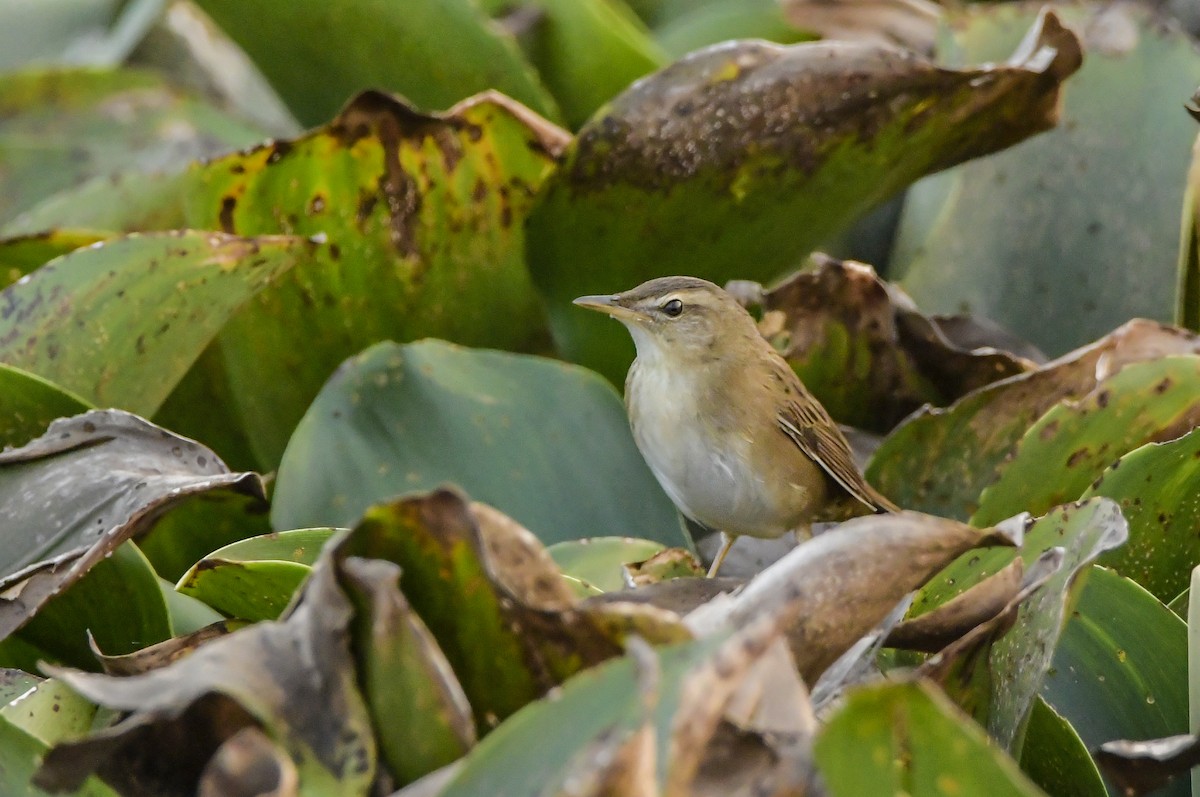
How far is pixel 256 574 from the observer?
67.3 inches

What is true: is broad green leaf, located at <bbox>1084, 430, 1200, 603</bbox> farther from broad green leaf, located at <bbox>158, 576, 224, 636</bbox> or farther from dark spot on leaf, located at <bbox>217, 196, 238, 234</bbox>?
dark spot on leaf, located at <bbox>217, 196, 238, 234</bbox>

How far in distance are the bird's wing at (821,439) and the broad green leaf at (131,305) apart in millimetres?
867

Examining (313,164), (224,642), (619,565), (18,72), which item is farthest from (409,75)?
(224,642)

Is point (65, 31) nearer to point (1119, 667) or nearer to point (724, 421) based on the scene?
point (724, 421)

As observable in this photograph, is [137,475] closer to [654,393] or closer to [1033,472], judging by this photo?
[654,393]

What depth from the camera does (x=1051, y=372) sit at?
7.15ft

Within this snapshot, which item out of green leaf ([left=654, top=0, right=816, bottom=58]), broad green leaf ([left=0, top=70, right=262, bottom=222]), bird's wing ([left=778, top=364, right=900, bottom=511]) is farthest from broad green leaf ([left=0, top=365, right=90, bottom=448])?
green leaf ([left=654, top=0, right=816, bottom=58])

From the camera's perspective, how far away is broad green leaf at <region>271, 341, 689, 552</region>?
212 cm

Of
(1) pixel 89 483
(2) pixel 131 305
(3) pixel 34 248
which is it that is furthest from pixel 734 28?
(1) pixel 89 483

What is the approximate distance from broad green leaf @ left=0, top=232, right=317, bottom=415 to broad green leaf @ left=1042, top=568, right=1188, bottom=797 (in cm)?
115

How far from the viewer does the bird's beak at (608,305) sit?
238cm

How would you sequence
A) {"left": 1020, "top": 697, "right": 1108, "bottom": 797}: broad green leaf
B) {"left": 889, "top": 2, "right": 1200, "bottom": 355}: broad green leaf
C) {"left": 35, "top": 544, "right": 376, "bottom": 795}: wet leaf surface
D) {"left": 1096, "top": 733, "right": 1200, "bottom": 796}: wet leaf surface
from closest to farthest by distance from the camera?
{"left": 35, "top": 544, "right": 376, "bottom": 795}: wet leaf surface
{"left": 1096, "top": 733, "right": 1200, "bottom": 796}: wet leaf surface
{"left": 1020, "top": 697, "right": 1108, "bottom": 797}: broad green leaf
{"left": 889, "top": 2, "right": 1200, "bottom": 355}: broad green leaf

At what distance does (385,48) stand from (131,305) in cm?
100

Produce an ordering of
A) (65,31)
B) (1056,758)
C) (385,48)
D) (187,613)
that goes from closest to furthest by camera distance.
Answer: (1056,758) → (187,613) → (385,48) → (65,31)
